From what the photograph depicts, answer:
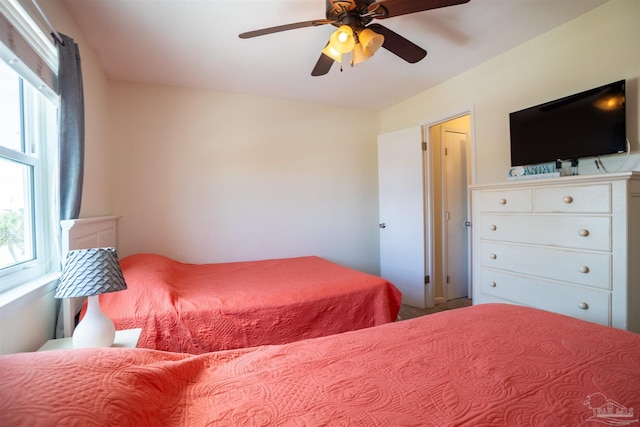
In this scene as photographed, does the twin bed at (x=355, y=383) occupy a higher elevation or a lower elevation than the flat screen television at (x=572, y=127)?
lower

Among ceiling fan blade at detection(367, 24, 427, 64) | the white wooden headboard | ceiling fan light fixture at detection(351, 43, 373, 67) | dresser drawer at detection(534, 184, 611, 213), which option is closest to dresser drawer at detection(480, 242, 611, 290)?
dresser drawer at detection(534, 184, 611, 213)

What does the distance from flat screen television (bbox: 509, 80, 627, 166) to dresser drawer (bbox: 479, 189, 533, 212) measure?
420mm

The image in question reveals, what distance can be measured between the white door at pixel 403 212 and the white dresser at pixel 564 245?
3.25ft

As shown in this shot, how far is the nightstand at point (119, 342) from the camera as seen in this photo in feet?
3.97

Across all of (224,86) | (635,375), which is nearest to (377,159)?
(224,86)

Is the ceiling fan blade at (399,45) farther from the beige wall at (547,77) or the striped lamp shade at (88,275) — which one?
the striped lamp shade at (88,275)

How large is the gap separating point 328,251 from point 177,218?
1.69 m

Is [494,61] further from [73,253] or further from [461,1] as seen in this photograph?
[73,253]

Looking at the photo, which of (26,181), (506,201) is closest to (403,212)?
(506,201)

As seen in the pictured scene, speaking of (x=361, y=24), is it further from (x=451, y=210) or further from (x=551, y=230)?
(x=451, y=210)

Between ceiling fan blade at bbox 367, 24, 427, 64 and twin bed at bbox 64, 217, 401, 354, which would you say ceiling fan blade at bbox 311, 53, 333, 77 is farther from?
twin bed at bbox 64, 217, 401, 354

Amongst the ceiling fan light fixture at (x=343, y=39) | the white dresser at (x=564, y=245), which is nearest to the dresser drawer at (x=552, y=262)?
the white dresser at (x=564, y=245)

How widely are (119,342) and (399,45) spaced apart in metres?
2.17

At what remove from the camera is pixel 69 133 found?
1.52 m
